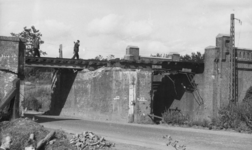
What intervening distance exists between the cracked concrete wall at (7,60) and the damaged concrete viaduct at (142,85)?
10142mm

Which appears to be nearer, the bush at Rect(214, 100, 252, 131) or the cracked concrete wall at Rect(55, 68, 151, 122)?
the bush at Rect(214, 100, 252, 131)

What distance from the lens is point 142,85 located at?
28.2m

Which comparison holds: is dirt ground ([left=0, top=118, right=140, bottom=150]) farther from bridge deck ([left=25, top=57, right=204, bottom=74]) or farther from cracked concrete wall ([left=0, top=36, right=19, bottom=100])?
bridge deck ([left=25, top=57, right=204, bottom=74])

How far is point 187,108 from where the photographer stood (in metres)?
37.3

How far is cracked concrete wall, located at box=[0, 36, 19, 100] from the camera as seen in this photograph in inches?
775

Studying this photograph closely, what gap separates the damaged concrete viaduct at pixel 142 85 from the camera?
28.5m

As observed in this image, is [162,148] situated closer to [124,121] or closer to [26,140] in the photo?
[26,140]

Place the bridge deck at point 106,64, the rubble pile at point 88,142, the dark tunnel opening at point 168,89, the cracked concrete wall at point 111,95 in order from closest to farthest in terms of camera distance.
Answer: the rubble pile at point 88,142
the cracked concrete wall at point 111,95
the bridge deck at point 106,64
the dark tunnel opening at point 168,89

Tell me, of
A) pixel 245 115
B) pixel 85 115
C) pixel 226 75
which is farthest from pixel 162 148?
pixel 226 75

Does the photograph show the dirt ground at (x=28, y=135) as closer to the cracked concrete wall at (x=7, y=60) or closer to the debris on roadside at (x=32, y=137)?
the debris on roadside at (x=32, y=137)

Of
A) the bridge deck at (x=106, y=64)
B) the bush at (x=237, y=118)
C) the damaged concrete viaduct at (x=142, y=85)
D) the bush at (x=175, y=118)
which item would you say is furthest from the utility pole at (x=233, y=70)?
the bush at (x=237, y=118)

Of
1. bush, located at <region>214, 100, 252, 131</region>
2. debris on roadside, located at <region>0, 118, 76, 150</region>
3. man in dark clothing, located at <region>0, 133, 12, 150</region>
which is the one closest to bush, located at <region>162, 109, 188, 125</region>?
bush, located at <region>214, 100, 252, 131</region>

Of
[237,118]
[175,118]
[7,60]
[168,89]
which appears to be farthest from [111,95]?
[7,60]

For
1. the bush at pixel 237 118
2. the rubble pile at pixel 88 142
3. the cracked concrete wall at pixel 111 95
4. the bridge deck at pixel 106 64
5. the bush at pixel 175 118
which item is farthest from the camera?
the bridge deck at pixel 106 64
